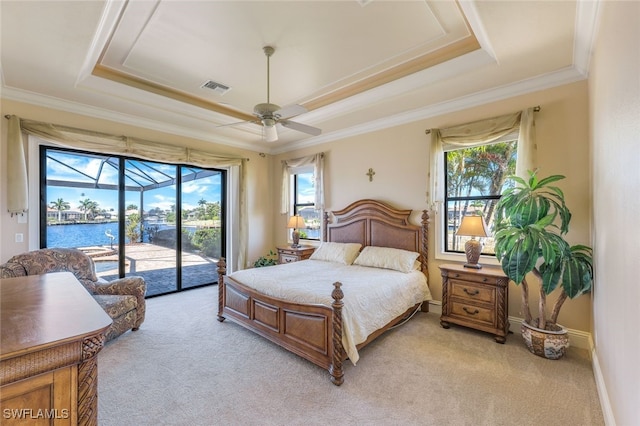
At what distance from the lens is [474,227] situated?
324 cm

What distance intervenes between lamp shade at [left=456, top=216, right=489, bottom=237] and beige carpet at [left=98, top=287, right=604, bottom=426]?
115cm

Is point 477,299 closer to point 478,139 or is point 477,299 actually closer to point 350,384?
point 350,384

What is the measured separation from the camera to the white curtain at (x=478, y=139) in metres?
3.10

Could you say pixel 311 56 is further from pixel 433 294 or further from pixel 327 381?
pixel 433 294

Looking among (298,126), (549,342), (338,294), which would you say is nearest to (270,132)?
(298,126)

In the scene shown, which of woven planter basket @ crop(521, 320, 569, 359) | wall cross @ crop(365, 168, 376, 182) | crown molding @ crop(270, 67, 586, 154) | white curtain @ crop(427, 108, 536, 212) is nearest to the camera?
woven planter basket @ crop(521, 320, 569, 359)

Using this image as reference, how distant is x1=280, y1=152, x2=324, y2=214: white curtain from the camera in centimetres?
523

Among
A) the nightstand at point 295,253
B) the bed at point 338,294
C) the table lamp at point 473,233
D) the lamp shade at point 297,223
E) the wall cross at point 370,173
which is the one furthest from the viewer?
the lamp shade at point 297,223

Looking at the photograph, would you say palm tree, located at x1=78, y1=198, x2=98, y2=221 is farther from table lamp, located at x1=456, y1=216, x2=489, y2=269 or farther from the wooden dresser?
table lamp, located at x1=456, y1=216, x2=489, y2=269

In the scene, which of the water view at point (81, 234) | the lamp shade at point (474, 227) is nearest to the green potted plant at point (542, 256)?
the lamp shade at point (474, 227)

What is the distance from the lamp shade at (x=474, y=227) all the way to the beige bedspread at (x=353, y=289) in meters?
0.85

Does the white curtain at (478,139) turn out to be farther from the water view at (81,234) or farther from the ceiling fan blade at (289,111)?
the water view at (81,234)

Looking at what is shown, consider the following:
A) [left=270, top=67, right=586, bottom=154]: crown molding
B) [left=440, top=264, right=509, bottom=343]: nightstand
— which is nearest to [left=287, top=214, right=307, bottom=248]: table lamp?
[left=270, top=67, right=586, bottom=154]: crown molding

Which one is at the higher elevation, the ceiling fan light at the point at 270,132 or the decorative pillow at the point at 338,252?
the ceiling fan light at the point at 270,132
